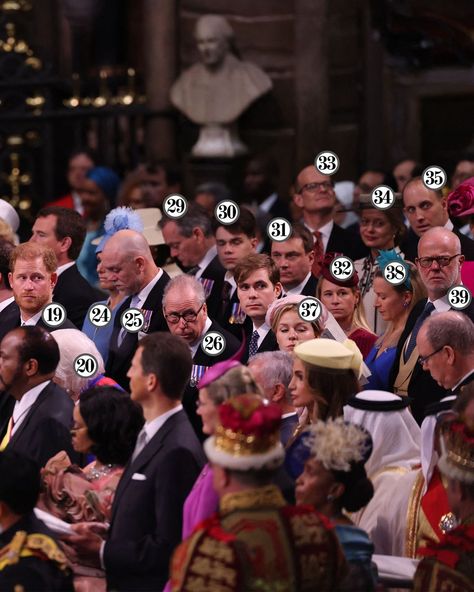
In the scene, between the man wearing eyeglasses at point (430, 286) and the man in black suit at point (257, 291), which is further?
the man in black suit at point (257, 291)

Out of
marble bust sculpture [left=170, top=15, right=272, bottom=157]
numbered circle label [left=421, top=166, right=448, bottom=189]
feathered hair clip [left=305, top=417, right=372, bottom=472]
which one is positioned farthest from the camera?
marble bust sculpture [left=170, top=15, right=272, bottom=157]

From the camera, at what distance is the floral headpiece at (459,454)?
5.71m

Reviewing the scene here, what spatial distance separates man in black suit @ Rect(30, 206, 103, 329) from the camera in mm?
9164

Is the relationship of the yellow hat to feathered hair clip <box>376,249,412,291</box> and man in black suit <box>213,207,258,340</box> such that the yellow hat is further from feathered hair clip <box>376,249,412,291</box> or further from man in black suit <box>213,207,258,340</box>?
man in black suit <box>213,207,258,340</box>

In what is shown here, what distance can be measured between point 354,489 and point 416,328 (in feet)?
7.97

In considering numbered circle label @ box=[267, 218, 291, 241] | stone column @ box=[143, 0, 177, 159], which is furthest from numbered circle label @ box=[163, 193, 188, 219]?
stone column @ box=[143, 0, 177, 159]

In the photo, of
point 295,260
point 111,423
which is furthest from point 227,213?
point 111,423

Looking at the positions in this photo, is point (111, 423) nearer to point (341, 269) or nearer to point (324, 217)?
point (341, 269)

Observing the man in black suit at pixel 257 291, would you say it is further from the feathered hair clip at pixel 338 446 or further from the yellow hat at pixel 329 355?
the feathered hair clip at pixel 338 446

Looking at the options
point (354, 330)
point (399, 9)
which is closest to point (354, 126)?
point (399, 9)

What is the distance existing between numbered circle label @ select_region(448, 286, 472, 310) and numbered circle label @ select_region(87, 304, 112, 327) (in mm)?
1787

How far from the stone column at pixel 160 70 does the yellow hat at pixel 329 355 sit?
7866 mm

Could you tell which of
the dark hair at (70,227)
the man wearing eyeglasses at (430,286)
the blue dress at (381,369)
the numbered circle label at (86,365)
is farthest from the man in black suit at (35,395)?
the dark hair at (70,227)

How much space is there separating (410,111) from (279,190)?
1.34 metres
